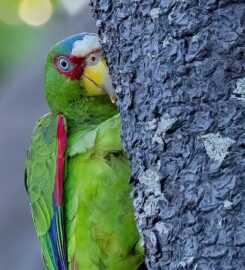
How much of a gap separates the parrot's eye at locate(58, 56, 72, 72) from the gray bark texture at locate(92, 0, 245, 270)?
644 mm

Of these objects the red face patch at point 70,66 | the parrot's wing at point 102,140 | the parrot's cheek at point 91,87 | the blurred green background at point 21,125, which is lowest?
the blurred green background at point 21,125

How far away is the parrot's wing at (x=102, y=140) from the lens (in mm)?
1844

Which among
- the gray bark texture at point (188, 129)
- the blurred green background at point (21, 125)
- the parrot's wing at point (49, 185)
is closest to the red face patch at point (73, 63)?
the parrot's wing at point (49, 185)

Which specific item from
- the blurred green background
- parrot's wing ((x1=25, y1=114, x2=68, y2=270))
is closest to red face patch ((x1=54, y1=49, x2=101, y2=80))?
parrot's wing ((x1=25, y1=114, x2=68, y2=270))

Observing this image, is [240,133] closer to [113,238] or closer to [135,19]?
[135,19]

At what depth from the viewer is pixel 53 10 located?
3.76m

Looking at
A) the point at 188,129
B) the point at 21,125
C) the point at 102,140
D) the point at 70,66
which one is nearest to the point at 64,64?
the point at 70,66

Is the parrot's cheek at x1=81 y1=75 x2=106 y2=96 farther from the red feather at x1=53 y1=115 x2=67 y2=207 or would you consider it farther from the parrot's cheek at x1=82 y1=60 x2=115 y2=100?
the red feather at x1=53 y1=115 x2=67 y2=207

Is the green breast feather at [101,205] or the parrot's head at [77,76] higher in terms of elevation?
the parrot's head at [77,76]

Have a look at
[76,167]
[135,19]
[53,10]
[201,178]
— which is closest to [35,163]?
[76,167]

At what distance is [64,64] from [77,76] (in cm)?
5

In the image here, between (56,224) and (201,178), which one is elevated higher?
(201,178)

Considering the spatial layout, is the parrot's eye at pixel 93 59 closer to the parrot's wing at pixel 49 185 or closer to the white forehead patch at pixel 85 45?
the white forehead patch at pixel 85 45

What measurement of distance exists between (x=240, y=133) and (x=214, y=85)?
0.30 feet
